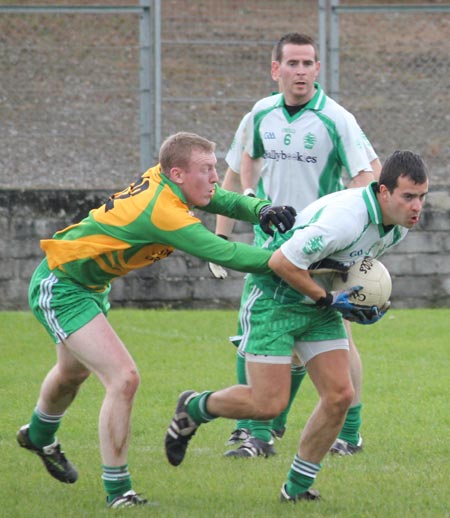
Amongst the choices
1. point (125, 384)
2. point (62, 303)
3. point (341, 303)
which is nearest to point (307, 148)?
point (341, 303)

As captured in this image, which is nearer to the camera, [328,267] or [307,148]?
[328,267]

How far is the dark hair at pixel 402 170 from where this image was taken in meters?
6.02

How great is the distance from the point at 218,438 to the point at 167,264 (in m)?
5.79

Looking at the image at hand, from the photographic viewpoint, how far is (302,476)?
6.22 meters

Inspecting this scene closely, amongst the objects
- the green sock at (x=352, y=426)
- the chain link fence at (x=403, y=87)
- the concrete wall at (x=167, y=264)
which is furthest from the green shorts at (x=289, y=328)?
the chain link fence at (x=403, y=87)

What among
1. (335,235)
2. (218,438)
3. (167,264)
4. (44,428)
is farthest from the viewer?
(167,264)

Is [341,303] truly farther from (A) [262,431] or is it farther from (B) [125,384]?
(A) [262,431]

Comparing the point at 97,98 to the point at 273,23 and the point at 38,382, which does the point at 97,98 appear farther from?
the point at 38,382

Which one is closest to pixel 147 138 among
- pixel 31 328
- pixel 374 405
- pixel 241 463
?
pixel 31 328

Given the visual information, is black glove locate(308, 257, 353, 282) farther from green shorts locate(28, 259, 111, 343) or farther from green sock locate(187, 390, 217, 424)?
green shorts locate(28, 259, 111, 343)

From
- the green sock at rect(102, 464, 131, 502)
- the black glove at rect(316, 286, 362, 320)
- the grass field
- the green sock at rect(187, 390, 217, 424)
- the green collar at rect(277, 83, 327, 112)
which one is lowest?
the grass field

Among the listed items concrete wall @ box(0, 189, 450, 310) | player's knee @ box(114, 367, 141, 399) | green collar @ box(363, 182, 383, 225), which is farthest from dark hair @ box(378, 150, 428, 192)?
concrete wall @ box(0, 189, 450, 310)

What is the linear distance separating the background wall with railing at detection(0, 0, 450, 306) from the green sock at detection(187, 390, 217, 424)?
23.6 ft

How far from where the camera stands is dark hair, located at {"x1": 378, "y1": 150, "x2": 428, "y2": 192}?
6023mm
